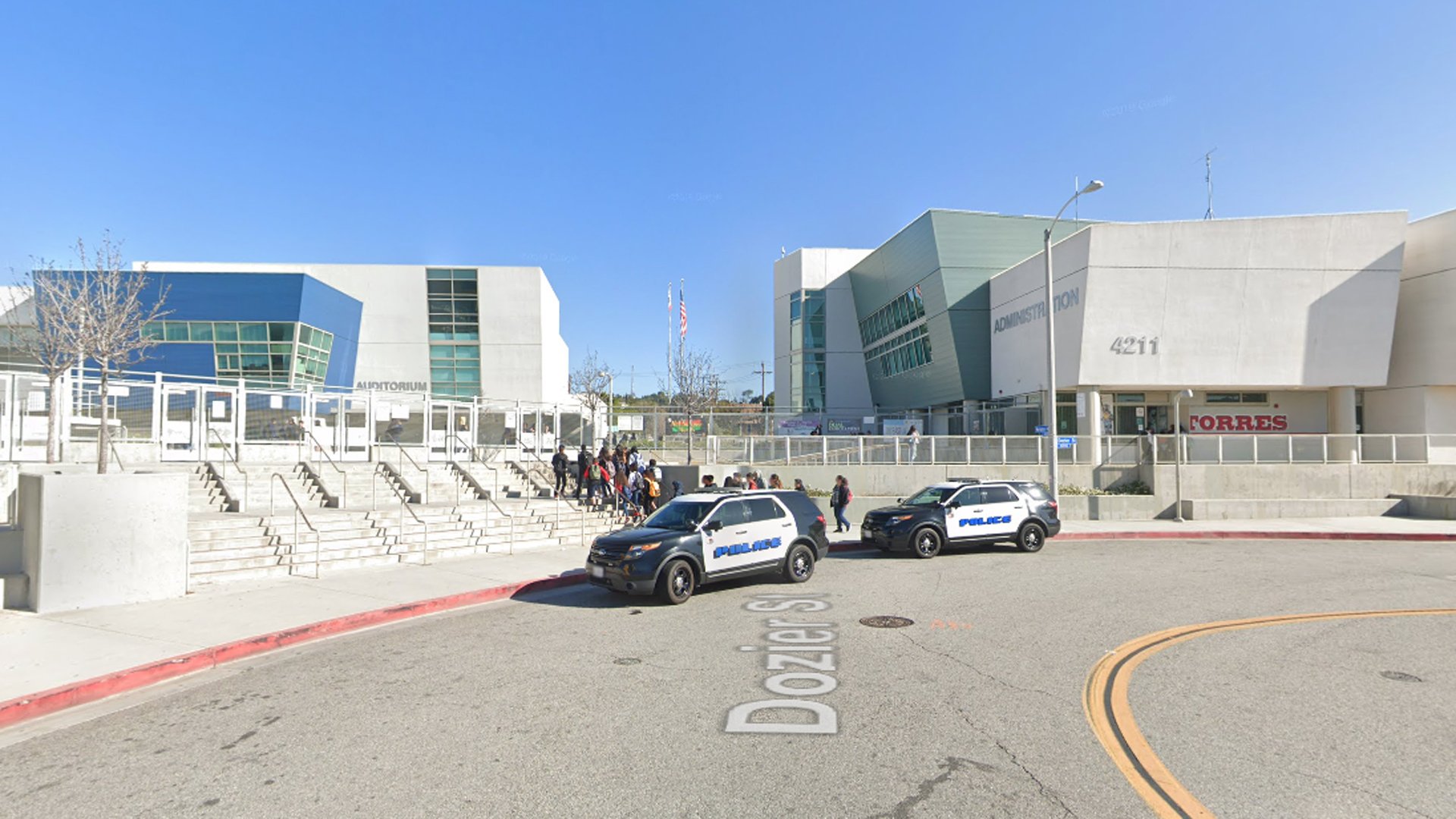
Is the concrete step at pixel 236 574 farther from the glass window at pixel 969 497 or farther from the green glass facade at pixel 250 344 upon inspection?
the green glass facade at pixel 250 344

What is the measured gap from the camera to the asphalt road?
4.58m

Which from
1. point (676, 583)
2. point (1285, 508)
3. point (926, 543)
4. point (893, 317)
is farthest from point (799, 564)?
point (893, 317)

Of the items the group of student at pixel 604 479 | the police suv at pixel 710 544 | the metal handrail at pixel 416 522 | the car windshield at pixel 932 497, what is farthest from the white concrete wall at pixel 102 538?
the car windshield at pixel 932 497

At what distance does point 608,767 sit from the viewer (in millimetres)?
5016

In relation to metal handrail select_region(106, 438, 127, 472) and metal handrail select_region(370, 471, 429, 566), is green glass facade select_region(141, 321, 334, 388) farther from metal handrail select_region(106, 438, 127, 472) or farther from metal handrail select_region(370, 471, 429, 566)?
metal handrail select_region(370, 471, 429, 566)

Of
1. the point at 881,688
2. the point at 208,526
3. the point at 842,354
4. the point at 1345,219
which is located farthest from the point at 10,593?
the point at 842,354

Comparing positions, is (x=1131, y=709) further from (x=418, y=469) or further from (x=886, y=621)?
(x=418, y=469)

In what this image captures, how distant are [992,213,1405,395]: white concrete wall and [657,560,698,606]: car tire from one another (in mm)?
26808

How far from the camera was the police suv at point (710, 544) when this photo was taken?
446 inches

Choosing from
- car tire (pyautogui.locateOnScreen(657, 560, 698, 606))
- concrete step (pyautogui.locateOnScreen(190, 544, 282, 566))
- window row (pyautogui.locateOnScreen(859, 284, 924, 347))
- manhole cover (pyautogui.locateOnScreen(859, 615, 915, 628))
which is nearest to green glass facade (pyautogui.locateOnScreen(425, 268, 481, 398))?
window row (pyautogui.locateOnScreen(859, 284, 924, 347))

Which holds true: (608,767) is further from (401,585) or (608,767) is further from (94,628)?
(401,585)

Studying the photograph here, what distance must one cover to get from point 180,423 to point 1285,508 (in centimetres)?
→ 3269

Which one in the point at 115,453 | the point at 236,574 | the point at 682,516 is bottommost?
the point at 236,574

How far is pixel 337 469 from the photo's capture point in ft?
63.3
